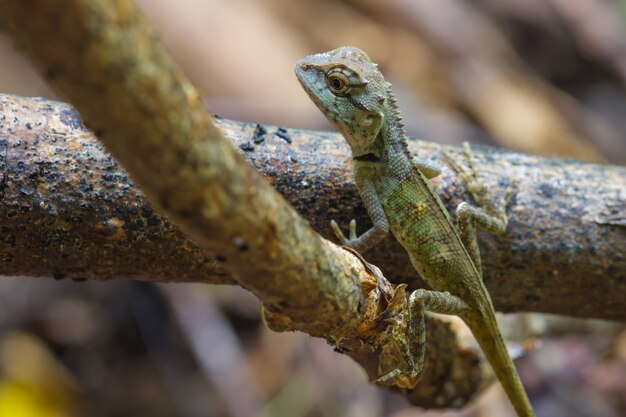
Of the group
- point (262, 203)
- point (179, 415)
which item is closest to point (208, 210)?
point (262, 203)

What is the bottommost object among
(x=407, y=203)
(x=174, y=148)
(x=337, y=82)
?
(x=407, y=203)

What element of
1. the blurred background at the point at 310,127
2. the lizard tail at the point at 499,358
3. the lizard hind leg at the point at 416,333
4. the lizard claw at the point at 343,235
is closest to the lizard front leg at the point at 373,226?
the lizard claw at the point at 343,235

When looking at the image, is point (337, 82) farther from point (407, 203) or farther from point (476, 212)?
point (476, 212)

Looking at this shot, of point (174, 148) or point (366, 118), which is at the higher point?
point (174, 148)

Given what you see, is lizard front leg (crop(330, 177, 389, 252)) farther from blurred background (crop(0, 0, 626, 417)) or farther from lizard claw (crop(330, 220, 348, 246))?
blurred background (crop(0, 0, 626, 417))

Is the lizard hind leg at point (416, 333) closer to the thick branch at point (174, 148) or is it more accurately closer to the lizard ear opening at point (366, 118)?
the thick branch at point (174, 148)

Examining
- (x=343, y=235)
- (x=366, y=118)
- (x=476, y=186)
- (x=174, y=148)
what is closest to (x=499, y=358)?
(x=476, y=186)

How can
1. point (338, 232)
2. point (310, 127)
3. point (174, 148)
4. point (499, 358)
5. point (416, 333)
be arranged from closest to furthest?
point (174, 148), point (416, 333), point (338, 232), point (499, 358), point (310, 127)

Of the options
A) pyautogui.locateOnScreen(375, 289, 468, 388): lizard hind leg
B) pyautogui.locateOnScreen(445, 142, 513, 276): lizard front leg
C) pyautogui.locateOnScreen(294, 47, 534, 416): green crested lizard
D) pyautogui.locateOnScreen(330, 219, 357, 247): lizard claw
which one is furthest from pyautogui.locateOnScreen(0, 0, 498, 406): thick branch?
pyautogui.locateOnScreen(445, 142, 513, 276): lizard front leg
